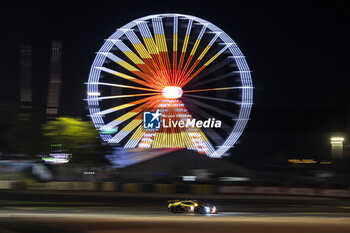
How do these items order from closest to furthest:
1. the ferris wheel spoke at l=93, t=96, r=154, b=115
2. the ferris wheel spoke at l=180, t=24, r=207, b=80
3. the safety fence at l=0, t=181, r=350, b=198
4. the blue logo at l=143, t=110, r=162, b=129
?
the ferris wheel spoke at l=180, t=24, r=207, b=80 < the safety fence at l=0, t=181, r=350, b=198 < the ferris wheel spoke at l=93, t=96, r=154, b=115 < the blue logo at l=143, t=110, r=162, b=129

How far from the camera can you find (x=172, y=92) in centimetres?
4025

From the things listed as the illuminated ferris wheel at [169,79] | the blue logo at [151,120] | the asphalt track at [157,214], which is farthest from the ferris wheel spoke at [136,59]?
the asphalt track at [157,214]

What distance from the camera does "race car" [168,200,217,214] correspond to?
27.8 m

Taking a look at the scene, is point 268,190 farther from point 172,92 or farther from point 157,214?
point 157,214

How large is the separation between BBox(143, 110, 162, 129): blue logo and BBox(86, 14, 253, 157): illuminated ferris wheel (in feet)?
1.77

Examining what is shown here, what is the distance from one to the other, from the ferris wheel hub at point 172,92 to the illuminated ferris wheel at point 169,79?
0.11 m

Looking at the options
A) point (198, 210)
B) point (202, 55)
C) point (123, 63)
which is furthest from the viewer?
point (123, 63)

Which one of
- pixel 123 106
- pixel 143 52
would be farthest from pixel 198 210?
pixel 143 52

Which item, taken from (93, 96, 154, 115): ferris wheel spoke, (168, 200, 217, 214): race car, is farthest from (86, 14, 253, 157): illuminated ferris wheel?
(168, 200, 217, 214): race car

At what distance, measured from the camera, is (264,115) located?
9075 cm

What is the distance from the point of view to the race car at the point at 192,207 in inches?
1094

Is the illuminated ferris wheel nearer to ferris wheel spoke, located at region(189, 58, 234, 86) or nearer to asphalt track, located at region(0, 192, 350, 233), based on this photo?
ferris wheel spoke, located at region(189, 58, 234, 86)

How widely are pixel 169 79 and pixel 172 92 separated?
3.50ft

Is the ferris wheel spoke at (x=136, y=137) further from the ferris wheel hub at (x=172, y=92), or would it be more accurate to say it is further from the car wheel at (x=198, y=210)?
the car wheel at (x=198, y=210)
